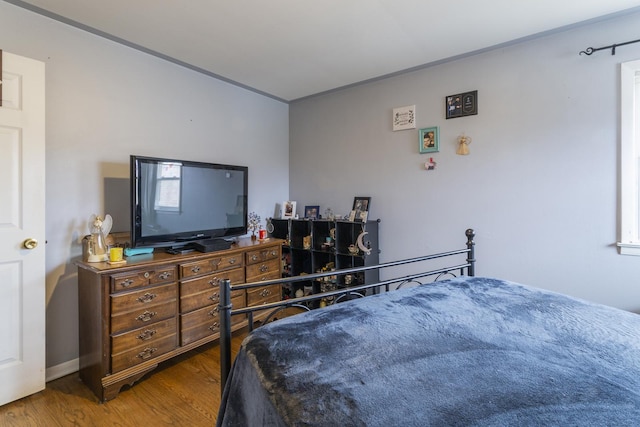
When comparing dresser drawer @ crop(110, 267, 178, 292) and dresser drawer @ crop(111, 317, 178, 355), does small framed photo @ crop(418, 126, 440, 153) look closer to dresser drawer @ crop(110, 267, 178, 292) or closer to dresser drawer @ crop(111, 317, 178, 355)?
dresser drawer @ crop(110, 267, 178, 292)

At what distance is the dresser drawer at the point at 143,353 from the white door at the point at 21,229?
516 mm

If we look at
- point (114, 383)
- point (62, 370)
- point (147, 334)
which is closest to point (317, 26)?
point (147, 334)

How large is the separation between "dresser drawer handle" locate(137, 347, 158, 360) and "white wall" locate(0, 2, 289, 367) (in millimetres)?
646

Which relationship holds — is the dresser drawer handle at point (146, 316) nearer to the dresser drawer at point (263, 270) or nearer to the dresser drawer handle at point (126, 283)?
the dresser drawer handle at point (126, 283)

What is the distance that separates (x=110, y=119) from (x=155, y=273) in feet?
4.22

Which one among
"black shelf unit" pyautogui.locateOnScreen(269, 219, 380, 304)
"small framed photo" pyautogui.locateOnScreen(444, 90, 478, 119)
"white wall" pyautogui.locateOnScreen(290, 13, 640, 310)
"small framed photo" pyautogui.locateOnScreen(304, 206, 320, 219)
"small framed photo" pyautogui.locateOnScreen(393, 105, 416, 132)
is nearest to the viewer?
"white wall" pyautogui.locateOnScreen(290, 13, 640, 310)

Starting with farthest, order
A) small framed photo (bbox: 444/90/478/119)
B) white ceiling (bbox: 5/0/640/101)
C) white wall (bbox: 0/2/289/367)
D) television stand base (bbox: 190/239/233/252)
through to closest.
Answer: small framed photo (bbox: 444/90/478/119) < television stand base (bbox: 190/239/233/252) < white wall (bbox: 0/2/289/367) < white ceiling (bbox: 5/0/640/101)

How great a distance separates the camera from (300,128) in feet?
12.9

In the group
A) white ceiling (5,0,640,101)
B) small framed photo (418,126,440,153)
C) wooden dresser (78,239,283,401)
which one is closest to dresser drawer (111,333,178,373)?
wooden dresser (78,239,283,401)

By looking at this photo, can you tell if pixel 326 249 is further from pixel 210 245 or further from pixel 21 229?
pixel 21 229

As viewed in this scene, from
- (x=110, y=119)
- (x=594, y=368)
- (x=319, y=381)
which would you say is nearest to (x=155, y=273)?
(x=110, y=119)

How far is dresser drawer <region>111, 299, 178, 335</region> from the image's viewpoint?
1.92 metres

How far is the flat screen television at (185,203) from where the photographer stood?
2199mm

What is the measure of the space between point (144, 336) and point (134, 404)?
0.39 meters
